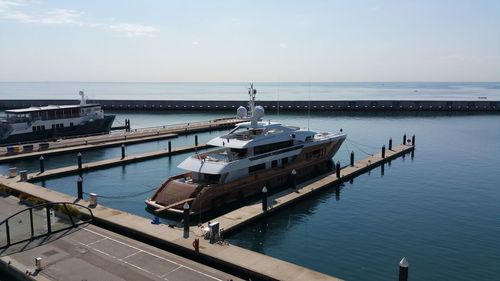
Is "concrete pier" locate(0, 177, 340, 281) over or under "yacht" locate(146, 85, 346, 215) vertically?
under

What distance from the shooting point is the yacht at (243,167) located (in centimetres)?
2794

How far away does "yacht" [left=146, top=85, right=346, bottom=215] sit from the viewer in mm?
27938

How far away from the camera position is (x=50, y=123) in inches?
2270

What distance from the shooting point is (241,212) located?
86.8 feet

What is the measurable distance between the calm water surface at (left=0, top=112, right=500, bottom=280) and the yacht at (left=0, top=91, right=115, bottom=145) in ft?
39.6

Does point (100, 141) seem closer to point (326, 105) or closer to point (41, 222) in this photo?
point (41, 222)

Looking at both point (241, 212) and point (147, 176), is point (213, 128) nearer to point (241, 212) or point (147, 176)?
point (147, 176)

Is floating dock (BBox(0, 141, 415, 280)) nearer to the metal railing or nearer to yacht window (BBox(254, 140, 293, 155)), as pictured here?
the metal railing

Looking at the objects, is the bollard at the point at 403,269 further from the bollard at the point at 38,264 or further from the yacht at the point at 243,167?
the bollard at the point at 38,264

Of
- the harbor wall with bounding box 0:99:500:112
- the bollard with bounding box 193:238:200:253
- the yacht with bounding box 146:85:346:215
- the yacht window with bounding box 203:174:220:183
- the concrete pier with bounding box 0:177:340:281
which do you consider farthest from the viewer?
the harbor wall with bounding box 0:99:500:112

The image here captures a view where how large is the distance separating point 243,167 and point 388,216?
11.0 meters

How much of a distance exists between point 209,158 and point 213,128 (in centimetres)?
4258

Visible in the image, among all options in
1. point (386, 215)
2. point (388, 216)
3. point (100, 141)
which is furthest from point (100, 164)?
point (388, 216)

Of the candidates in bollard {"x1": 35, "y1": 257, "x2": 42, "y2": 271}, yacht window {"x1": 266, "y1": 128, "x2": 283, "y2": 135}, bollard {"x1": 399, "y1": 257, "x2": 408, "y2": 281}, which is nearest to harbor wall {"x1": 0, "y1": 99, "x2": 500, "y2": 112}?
yacht window {"x1": 266, "y1": 128, "x2": 283, "y2": 135}
